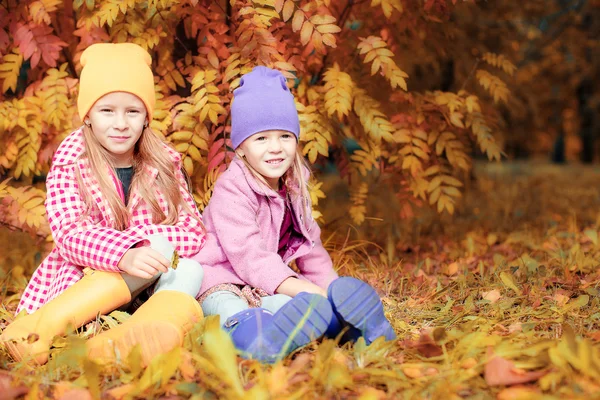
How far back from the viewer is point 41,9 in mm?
2828

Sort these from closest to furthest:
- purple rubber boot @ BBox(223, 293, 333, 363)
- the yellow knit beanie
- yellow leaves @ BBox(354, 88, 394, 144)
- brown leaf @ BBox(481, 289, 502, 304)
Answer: purple rubber boot @ BBox(223, 293, 333, 363)
the yellow knit beanie
brown leaf @ BBox(481, 289, 502, 304)
yellow leaves @ BBox(354, 88, 394, 144)

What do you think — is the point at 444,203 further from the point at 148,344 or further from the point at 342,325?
the point at 148,344

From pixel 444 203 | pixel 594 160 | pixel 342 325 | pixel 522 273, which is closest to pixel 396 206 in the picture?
pixel 444 203

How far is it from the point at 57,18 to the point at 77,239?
148 centimetres

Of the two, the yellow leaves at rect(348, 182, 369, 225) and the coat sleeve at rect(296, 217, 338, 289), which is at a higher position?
the yellow leaves at rect(348, 182, 369, 225)

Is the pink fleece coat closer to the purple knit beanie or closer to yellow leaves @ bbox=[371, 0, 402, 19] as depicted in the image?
the purple knit beanie

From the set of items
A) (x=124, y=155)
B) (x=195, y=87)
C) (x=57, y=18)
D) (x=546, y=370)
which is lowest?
(x=546, y=370)

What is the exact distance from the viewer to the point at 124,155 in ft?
8.82

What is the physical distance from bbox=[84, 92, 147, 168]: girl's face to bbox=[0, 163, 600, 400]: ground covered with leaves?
682 mm

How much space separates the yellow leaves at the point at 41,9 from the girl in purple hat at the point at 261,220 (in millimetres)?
947

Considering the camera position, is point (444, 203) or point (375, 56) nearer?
point (375, 56)

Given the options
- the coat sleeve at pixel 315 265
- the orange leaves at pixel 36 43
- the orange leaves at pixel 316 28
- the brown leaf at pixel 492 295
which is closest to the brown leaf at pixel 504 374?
the brown leaf at pixel 492 295

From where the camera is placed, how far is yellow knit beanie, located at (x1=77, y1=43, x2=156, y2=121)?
2.48 metres

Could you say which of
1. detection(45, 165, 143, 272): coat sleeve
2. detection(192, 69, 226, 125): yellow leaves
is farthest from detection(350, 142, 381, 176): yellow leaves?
detection(45, 165, 143, 272): coat sleeve
